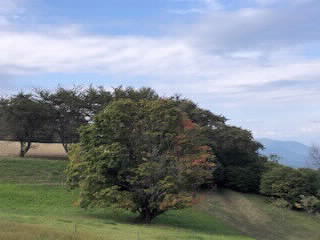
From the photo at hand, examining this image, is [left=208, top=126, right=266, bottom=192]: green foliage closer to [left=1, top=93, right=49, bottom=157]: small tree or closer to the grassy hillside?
the grassy hillside

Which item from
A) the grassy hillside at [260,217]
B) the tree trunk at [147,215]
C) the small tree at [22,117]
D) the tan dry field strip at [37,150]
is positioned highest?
the small tree at [22,117]

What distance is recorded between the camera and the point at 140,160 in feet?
101

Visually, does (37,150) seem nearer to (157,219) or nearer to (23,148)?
(23,148)

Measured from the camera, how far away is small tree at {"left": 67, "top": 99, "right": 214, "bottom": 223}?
29.7 metres

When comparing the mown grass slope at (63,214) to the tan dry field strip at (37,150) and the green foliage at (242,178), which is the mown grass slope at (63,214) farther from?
the green foliage at (242,178)

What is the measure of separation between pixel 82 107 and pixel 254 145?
754 inches

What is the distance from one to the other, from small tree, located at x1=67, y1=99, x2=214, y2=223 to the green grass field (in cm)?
142

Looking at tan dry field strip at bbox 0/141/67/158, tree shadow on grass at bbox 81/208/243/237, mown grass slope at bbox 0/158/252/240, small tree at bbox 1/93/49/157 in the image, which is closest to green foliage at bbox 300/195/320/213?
mown grass slope at bbox 0/158/252/240

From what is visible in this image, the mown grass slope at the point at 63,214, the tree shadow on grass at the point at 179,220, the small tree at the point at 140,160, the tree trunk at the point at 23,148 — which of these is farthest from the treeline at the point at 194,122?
the small tree at the point at 140,160

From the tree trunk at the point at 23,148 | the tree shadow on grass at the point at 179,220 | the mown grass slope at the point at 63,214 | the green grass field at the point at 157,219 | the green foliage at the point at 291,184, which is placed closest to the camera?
the mown grass slope at the point at 63,214

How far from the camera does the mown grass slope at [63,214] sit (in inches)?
958

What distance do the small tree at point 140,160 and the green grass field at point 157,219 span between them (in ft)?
4.67

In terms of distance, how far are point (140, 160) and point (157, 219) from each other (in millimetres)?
4892

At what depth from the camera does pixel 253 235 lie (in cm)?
3616
